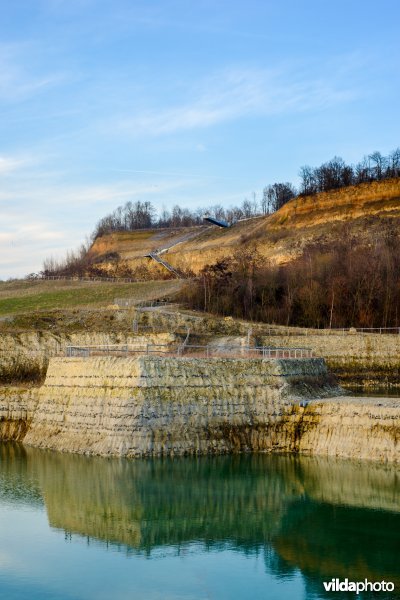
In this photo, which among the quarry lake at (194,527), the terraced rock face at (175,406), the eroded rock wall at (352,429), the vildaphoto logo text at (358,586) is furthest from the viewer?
the terraced rock face at (175,406)

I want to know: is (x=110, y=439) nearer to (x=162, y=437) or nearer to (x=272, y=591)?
(x=162, y=437)

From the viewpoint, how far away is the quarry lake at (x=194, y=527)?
67.0 feet

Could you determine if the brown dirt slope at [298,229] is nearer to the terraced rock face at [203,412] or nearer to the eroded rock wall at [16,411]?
the eroded rock wall at [16,411]

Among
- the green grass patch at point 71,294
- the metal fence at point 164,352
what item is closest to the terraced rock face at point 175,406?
the metal fence at point 164,352

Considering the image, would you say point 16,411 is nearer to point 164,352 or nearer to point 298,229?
point 164,352

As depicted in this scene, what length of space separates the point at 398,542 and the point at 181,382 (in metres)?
13.6

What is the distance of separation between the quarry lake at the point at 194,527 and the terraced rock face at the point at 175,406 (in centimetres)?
91

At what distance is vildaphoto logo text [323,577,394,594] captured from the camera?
63.9 ft

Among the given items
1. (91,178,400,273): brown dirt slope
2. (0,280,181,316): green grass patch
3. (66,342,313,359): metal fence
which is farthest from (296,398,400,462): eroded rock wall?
(91,178,400,273): brown dirt slope

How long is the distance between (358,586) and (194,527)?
7.06 m

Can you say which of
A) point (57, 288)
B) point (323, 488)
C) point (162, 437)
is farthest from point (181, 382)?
point (57, 288)

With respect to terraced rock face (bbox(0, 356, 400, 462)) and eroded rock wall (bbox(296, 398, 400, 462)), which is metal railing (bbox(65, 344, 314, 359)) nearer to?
terraced rock face (bbox(0, 356, 400, 462))

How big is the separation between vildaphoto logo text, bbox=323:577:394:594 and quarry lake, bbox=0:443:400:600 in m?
0.20

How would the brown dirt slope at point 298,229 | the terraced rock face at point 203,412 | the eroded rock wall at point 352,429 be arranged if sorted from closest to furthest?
1. the eroded rock wall at point 352,429
2. the terraced rock face at point 203,412
3. the brown dirt slope at point 298,229
